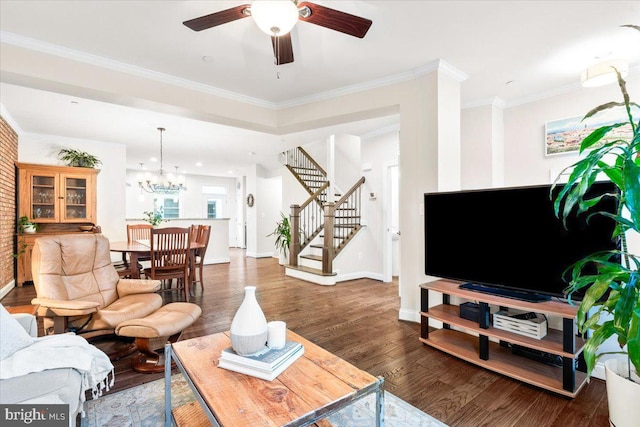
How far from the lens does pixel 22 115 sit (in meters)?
4.55

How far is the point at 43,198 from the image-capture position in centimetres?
539

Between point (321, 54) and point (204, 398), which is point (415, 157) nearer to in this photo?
point (321, 54)

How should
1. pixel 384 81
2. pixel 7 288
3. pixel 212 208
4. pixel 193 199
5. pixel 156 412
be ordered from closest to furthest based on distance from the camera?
pixel 156 412 < pixel 384 81 < pixel 7 288 < pixel 193 199 < pixel 212 208

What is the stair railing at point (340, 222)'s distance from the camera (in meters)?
5.36

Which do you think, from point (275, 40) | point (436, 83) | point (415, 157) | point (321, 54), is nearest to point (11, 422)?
point (275, 40)

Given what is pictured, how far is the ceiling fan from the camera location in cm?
175

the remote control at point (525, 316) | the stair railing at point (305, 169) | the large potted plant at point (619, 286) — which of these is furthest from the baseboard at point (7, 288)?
the large potted plant at point (619, 286)

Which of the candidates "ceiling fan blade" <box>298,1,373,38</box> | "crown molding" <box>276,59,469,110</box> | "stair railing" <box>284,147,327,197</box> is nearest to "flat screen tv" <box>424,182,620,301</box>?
"crown molding" <box>276,59,469,110</box>

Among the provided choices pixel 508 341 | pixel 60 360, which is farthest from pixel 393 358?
pixel 60 360

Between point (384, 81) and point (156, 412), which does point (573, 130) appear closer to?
point (384, 81)

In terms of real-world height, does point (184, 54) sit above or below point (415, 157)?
above

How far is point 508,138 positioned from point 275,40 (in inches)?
139

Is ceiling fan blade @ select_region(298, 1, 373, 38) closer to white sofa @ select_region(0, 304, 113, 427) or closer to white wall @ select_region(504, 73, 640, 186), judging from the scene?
white sofa @ select_region(0, 304, 113, 427)

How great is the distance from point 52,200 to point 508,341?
23.1 ft
